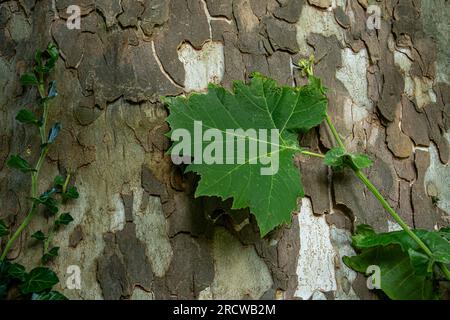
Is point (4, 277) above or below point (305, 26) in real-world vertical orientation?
below

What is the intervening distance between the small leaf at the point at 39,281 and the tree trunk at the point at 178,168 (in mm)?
23

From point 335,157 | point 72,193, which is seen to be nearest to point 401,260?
point 335,157

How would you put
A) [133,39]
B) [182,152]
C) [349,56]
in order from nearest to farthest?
[182,152] → [133,39] → [349,56]

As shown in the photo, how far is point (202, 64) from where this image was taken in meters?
1.02

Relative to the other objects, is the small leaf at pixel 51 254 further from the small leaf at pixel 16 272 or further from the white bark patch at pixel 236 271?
the white bark patch at pixel 236 271

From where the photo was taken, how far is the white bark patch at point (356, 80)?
1087mm

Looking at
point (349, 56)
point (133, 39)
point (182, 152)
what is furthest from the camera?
point (349, 56)

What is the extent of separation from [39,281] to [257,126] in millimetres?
543

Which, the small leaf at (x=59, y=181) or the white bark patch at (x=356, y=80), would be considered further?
the white bark patch at (x=356, y=80)

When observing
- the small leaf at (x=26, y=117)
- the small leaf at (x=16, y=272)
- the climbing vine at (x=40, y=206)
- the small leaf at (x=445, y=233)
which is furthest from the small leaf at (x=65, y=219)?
the small leaf at (x=445, y=233)
